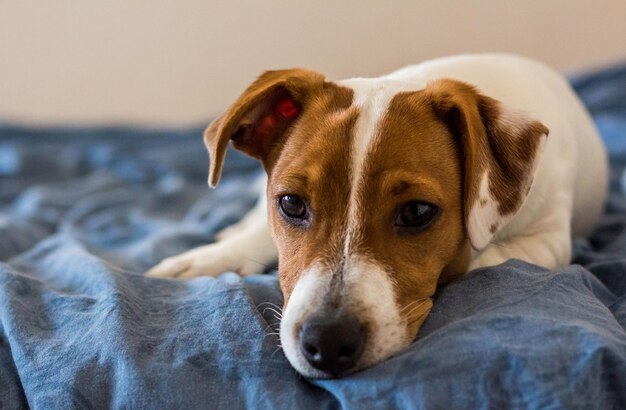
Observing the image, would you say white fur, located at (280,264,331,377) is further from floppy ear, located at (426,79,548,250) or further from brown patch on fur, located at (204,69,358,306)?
floppy ear, located at (426,79,548,250)

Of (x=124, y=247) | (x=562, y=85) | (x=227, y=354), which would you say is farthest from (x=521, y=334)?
(x=124, y=247)

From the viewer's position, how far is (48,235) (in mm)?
2861

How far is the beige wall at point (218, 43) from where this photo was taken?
442 centimetres

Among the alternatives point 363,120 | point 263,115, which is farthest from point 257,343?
point 263,115

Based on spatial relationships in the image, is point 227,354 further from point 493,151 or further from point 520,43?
point 520,43

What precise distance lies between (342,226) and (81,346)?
0.60 metres

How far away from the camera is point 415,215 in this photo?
5.24 feet

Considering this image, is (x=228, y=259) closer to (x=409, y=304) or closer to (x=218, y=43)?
(x=409, y=304)

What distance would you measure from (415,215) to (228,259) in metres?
0.77

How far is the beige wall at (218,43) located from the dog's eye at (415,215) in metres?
3.11

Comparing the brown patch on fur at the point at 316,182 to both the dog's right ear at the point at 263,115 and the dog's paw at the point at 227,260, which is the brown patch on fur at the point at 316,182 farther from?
the dog's paw at the point at 227,260

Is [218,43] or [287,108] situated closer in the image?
[287,108]

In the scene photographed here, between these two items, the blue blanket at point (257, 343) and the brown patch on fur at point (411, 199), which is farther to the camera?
the brown patch on fur at point (411, 199)

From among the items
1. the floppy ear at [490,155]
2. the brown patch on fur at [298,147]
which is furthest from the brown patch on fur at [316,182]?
the floppy ear at [490,155]
